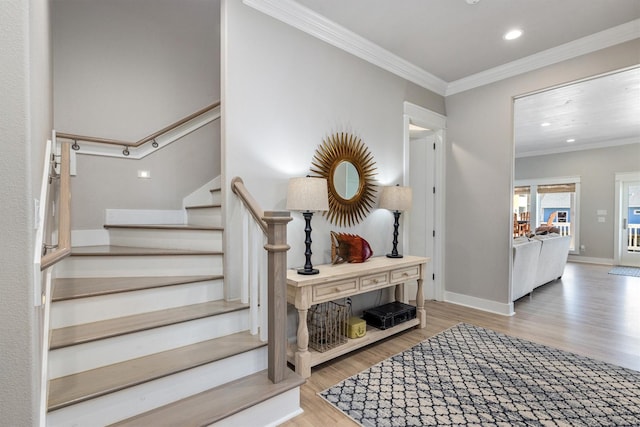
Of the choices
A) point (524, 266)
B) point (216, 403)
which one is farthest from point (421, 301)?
point (216, 403)

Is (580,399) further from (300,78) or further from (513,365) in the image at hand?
(300,78)

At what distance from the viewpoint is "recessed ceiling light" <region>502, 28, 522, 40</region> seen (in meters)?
2.96

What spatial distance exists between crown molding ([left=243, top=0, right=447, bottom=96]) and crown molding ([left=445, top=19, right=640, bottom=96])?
379 mm

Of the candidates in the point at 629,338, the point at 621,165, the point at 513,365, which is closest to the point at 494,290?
the point at 629,338

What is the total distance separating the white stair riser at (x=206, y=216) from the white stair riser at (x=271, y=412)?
Result: 146 centimetres

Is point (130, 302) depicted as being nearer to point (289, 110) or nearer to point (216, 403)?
point (216, 403)

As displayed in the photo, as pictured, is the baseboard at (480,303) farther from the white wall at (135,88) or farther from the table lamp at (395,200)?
the white wall at (135,88)

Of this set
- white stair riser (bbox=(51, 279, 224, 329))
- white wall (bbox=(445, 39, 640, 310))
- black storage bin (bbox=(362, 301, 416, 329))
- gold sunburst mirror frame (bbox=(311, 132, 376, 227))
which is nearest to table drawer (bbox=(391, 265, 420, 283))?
black storage bin (bbox=(362, 301, 416, 329))

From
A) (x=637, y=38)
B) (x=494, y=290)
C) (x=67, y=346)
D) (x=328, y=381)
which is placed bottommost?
(x=328, y=381)

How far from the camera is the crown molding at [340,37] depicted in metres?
2.55

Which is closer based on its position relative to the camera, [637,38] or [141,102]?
[637,38]

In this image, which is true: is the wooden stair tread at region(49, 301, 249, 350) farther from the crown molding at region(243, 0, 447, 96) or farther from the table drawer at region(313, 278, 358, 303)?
the crown molding at region(243, 0, 447, 96)

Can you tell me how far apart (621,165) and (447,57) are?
653 centimetres

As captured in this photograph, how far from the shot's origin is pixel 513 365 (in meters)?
2.46
